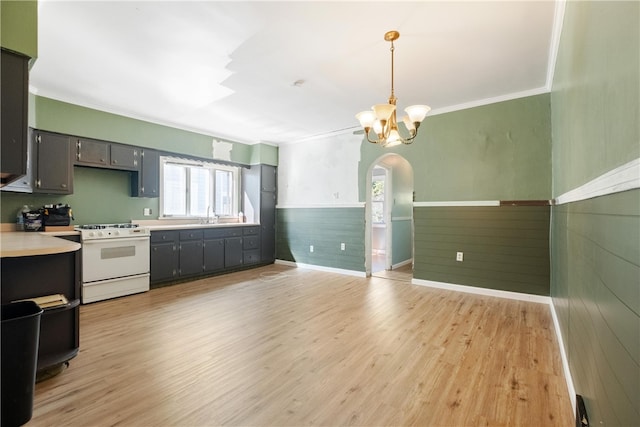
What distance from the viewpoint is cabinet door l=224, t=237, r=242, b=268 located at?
207 inches

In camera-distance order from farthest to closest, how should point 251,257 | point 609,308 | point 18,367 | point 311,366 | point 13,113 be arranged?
point 251,257, point 311,366, point 13,113, point 18,367, point 609,308

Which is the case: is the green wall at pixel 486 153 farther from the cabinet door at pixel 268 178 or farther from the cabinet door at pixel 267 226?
the cabinet door at pixel 267 226

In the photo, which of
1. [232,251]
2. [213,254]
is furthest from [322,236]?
[213,254]

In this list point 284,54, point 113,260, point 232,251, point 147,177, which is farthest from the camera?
point 232,251

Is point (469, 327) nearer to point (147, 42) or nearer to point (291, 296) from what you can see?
point (291, 296)

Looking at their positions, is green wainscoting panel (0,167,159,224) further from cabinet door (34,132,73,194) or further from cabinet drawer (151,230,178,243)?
cabinet drawer (151,230,178,243)

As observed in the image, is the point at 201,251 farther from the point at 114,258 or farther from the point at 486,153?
the point at 486,153

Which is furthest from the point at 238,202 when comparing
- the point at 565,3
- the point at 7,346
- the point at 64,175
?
the point at 565,3

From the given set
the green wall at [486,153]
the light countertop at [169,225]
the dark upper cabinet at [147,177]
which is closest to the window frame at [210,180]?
the light countertop at [169,225]

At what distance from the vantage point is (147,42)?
8.28 ft

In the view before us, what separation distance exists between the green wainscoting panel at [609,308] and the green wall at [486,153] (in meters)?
2.36

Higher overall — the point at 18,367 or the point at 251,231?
the point at 251,231

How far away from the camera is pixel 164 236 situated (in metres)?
4.42

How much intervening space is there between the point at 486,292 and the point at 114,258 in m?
4.97
